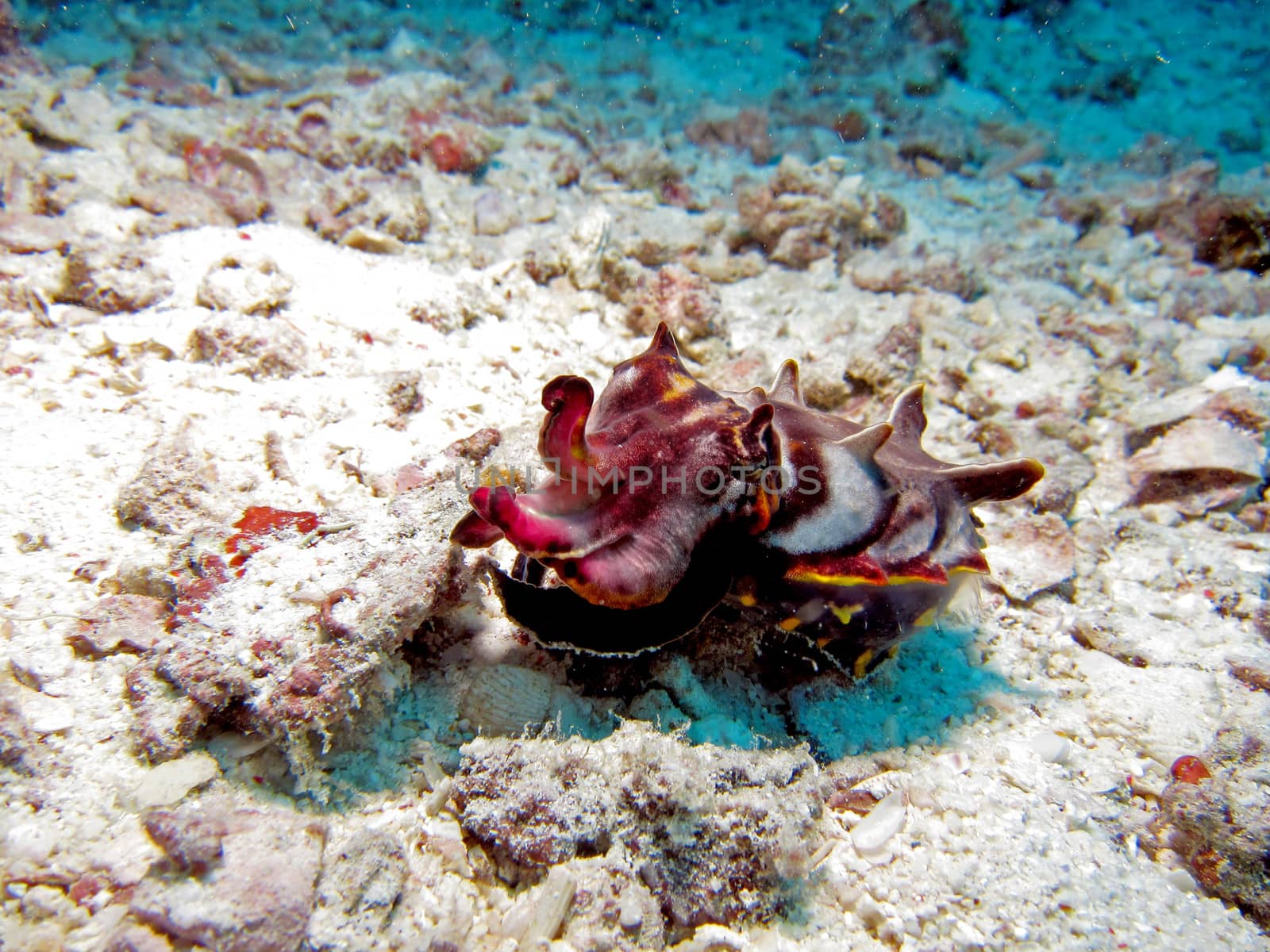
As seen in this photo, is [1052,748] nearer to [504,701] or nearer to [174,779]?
[504,701]

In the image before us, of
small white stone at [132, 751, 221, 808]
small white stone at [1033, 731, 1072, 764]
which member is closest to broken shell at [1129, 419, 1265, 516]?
small white stone at [1033, 731, 1072, 764]

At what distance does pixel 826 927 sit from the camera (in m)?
2.06

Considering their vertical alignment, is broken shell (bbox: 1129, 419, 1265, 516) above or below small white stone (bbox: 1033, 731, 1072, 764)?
above

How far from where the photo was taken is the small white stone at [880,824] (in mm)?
2236

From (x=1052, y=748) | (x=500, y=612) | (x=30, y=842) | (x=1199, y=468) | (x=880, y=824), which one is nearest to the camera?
(x=30, y=842)

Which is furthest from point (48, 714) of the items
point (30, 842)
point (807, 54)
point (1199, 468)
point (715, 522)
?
point (807, 54)

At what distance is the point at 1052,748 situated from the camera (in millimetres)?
2564

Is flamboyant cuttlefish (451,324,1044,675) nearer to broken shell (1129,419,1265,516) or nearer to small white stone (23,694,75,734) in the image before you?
small white stone (23,694,75,734)

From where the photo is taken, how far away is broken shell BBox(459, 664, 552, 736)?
93.0 inches

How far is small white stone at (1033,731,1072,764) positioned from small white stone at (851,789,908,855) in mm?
692

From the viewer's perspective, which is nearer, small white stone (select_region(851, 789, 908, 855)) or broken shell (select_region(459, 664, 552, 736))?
small white stone (select_region(851, 789, 908, 855))

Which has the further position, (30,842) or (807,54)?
(807,54)

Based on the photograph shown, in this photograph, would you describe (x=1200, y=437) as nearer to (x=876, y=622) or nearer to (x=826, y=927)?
(x=876, y=622)

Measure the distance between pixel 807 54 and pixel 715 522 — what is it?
10.4 meters
